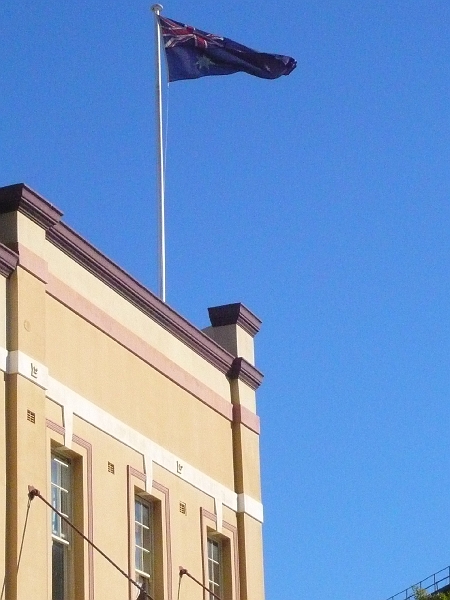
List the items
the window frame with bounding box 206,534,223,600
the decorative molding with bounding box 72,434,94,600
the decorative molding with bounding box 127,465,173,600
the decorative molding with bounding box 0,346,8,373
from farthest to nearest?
1. the window frame with bounding box 206,534,223,600
2. the decorative molding with bounding box 127,465,173,600
3. the decorative molding with bounding box 72,434,94,600
4. the decorative molding with bounding box 0,346,8,373

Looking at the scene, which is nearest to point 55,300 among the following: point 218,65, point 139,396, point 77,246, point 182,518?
point 77,246

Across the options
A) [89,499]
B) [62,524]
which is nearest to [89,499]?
[89,499]

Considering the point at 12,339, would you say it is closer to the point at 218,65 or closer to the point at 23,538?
the point at 23,538

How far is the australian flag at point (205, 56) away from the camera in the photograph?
30031mm

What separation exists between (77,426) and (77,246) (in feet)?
8.66

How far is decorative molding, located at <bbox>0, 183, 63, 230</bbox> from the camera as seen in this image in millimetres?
22859

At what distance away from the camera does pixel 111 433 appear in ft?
80.1

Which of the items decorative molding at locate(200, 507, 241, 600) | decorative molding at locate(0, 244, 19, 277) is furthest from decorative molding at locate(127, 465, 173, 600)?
decorative molding at locate(0, 244, 19, 277)

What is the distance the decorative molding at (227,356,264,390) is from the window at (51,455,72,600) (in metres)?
5.90

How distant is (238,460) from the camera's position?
2836 centimetres

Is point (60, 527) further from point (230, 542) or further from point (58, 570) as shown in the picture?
point (230, 542)

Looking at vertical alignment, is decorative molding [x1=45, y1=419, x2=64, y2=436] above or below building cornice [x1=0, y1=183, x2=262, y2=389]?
below

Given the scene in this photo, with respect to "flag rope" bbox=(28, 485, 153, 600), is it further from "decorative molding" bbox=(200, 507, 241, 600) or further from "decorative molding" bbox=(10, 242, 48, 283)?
"decorative molding" bbox=(10, 242, 48, 283)

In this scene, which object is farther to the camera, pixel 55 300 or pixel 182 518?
pixel 182 518
